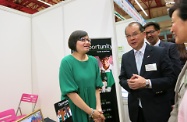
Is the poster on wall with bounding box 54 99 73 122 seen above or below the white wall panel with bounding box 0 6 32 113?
below

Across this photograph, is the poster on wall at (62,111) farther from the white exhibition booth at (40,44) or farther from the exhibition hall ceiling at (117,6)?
the exhibition hall ceiling at (117,6)

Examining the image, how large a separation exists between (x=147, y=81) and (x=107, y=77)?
1.03m

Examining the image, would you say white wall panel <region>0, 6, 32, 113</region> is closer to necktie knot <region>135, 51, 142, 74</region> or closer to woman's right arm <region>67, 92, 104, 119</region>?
woman's right arm <region>67, 92, 104, 119</region>

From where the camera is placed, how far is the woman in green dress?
176cm

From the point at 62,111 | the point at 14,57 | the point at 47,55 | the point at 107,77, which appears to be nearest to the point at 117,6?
the point at 47,55

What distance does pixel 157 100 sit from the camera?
5.51 feet

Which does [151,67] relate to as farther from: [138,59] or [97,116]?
[97,116]

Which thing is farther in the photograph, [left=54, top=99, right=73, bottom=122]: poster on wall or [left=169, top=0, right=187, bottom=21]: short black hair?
[left=54, top=99, right=73, bottom=122]: poster on wall

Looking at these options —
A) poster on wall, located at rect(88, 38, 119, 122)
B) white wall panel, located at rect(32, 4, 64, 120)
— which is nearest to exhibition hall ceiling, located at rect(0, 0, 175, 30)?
white wall panel, located at rect(32, 4, 64, 120)

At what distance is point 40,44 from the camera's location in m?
3.70

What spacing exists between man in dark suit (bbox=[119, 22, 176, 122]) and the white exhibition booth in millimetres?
→ 1097

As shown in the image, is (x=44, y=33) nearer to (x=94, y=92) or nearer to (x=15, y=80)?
(x=15, y=80)

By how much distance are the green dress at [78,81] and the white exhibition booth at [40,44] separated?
44.9 inches

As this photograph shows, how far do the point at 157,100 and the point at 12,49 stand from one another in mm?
2834
